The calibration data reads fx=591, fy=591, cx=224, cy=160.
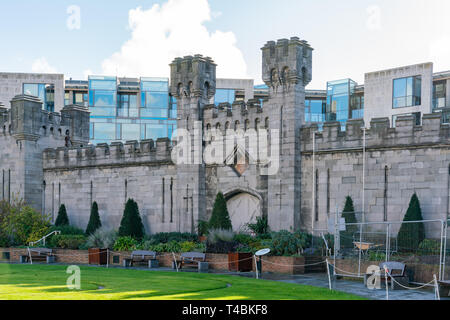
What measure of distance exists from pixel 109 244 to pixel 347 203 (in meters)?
12.1

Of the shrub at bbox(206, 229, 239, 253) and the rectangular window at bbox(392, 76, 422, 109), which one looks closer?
the shrub at bbox(206, 229, 239, 253)

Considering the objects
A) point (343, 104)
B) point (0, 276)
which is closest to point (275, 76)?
point (0, 276)

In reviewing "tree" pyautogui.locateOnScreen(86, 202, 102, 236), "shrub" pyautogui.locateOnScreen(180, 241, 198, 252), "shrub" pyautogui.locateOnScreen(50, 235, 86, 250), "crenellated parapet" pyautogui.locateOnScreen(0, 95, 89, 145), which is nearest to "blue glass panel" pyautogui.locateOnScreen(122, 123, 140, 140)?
"crenellated parapet" pyautogui.locateOnScreen(0, 95, 89, 145)

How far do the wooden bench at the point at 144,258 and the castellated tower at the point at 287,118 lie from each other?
5686 millimetres

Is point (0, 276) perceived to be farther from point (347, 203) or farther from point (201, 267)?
point (347, 203)

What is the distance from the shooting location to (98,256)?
90.8 feet

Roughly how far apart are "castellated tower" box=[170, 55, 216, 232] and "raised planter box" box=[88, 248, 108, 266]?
4.86 m

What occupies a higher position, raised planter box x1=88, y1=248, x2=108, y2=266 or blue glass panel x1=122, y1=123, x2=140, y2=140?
blue glass panel x1=122, y1=123, x2=140, y2=140

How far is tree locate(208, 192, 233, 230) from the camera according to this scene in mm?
28531

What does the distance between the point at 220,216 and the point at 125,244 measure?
4.90 m

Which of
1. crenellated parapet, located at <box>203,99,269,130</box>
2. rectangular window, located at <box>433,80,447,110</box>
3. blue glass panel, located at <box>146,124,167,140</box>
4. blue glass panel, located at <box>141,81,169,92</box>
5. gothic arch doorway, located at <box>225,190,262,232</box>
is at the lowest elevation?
gothic arch doorway, located at <box>225,190,262,232</box>

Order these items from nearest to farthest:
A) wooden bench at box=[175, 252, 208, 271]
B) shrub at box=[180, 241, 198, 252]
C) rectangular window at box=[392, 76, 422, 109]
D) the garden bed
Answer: the garden bed
wooden bench at box=[175, 252, 208, 271]
shrub at box=[180, 241, 198, 252]
rectangular window at box=[392, 76, 422, 109]

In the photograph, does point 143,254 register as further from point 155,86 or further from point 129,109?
point 129,109

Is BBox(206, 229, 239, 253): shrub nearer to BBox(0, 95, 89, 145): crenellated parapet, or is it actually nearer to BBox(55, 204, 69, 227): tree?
BBox(55, 204, 69, 227): tree
